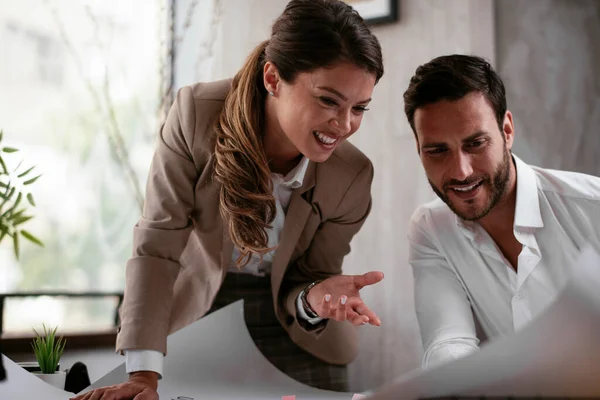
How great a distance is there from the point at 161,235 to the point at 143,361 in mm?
257

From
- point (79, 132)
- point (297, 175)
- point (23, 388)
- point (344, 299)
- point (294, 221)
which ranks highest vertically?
point (79, 132)

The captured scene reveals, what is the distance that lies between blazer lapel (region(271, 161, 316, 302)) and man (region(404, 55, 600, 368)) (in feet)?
0.88

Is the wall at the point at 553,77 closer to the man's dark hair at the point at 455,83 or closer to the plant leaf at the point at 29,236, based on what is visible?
the man's dark hair at the point at 455,83

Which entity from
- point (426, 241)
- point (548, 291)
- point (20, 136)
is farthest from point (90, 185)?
point (548, 291)

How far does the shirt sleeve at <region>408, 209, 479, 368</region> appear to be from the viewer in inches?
52.3

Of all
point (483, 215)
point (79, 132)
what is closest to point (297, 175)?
point (483, 215)

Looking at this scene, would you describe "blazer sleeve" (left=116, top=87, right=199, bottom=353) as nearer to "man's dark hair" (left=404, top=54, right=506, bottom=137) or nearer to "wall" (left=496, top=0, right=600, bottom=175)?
"man's dark hair" (left=404, top=54, right=506, bottom=137)

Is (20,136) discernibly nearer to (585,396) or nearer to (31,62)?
(31,62)

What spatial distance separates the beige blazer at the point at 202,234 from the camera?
124 centimetres

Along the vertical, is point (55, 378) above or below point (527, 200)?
below

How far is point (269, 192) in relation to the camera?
1.31 m

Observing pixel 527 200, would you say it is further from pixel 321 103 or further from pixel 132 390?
pixel 132 390

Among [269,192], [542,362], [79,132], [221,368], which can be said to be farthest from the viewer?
[79,132]

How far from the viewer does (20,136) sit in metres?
2.24
